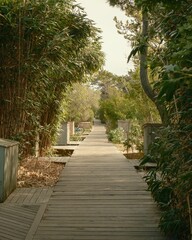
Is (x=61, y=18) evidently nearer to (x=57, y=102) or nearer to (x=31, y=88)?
(x=31, y=88)

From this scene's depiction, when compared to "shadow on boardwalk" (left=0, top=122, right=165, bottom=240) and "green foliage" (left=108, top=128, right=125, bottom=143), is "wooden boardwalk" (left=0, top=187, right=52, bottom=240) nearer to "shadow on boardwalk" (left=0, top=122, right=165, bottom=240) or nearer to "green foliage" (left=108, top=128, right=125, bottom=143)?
"shadow on boardwalk" (left=0, top=122, right=165, bottom=240)

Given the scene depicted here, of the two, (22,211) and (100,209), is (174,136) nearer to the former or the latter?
(100,209)

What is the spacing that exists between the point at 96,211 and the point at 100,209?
3.9 inches

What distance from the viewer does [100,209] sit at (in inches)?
158

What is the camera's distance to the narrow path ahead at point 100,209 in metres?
3.19

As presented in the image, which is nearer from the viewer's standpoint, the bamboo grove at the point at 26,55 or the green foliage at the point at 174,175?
the green foliage at the point at 174,175

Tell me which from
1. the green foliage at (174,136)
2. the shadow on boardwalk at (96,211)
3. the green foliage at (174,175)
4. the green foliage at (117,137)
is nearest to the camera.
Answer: the green foliage at (174,136)

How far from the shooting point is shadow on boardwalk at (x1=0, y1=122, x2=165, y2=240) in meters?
3.19

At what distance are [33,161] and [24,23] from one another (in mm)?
2809

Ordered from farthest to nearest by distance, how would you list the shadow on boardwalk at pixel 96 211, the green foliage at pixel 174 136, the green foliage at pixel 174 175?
the shadow on boardwalk at pixel 96 211 → the green foliage at pixel 174 175 → the green foliage at pixel 174 136

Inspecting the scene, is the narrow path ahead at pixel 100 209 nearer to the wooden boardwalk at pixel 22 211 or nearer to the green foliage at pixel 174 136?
the wooden boardwalk at pixel 22 211

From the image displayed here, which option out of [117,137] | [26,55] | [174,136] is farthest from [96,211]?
[117,137]

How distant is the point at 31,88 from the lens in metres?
6.38

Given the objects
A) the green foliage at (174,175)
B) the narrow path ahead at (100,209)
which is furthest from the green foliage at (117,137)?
the green foliage at (174,175)
